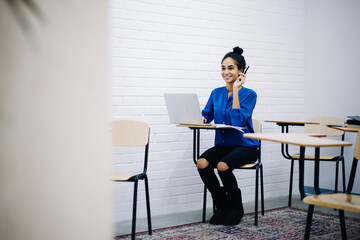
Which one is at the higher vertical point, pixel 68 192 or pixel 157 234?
pixel 68 192

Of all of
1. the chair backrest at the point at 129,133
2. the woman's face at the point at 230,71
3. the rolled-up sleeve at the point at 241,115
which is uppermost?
the woman's face at the point at 230,71

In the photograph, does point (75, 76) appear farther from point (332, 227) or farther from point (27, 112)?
point (332, 227)

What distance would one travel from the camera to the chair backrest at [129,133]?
252cm

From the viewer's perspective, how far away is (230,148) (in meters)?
2.89

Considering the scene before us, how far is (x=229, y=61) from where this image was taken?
9.69 feet

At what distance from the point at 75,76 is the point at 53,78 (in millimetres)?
26

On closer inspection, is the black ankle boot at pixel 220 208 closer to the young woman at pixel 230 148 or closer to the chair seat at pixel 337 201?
the young woman at pixel 230 148

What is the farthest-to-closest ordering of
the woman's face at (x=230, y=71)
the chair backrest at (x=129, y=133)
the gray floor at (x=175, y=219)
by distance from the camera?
the woman's face at (x=230, y=71), the gray floor at (x=175, y=219), the chair backrest at (x=129, y=133)

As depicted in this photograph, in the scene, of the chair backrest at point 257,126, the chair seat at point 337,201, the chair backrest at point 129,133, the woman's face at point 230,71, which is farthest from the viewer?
the chair backrest at point 257,126

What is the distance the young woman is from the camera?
2740 millimetres

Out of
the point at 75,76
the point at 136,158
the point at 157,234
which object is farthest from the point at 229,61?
the point at 75,76

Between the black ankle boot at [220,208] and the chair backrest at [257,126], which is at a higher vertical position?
the chair backrest at [257,126]

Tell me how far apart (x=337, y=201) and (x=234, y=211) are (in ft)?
4.21

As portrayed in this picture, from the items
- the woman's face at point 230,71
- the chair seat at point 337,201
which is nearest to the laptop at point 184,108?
the woman's face at point 230,71
